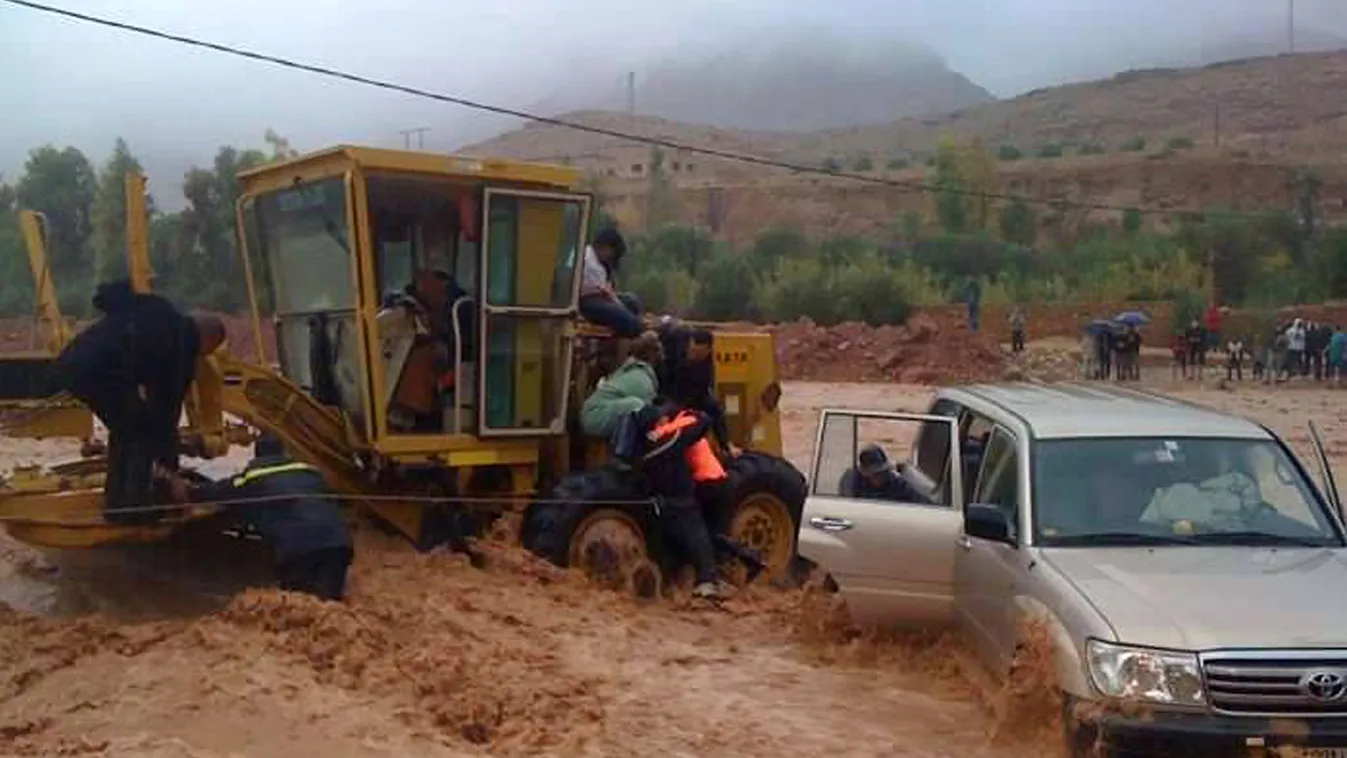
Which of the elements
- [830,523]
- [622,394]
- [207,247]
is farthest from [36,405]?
[207,247]

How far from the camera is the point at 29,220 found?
35.3 feet

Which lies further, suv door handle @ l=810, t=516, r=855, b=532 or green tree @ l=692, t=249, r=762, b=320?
green tree @ l=692, t=249, r=762, b=320

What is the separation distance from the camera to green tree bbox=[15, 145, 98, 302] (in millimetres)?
24748

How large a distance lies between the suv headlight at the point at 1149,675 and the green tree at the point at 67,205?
18019 mm

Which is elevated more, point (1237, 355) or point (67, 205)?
point (67, 205)

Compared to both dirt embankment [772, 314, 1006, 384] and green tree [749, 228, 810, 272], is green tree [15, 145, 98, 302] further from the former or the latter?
green tree [749, 228, 810, 272]

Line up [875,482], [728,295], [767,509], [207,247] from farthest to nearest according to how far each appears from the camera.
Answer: [728,295] → [207,247] → [767,509] → [875,482]

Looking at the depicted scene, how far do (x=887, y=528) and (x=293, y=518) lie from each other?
3.11 meters

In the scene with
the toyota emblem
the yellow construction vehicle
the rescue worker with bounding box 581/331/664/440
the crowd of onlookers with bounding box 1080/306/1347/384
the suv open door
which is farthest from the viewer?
the crowd of onlookers with bounding box 1080/306/1347/384

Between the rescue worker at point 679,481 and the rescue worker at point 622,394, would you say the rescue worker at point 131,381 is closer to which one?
the rescue worker at point 622,394

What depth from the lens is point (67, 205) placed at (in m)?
32.1

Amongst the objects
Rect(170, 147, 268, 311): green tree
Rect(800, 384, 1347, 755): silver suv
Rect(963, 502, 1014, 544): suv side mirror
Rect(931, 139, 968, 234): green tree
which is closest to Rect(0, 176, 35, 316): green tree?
Rect(170, 147, 268, 311): green tree

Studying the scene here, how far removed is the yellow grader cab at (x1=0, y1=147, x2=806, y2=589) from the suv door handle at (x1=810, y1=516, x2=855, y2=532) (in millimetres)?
2307

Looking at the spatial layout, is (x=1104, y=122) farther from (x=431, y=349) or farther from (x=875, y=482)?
(x=875, y=482)
